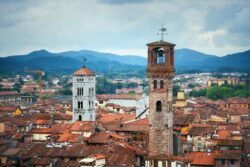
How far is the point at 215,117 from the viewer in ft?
246

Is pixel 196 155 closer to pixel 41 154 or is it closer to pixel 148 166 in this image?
pixel 148 166

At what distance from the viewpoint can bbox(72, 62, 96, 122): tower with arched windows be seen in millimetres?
73625

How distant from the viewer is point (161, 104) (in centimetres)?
4066

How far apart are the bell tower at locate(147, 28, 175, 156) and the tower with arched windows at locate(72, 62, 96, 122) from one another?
3287 cm

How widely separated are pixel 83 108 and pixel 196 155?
106 feet

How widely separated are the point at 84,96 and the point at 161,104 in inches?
1370

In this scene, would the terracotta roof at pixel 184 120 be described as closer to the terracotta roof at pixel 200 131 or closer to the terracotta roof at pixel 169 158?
the terracotta roof at pixel 200 131

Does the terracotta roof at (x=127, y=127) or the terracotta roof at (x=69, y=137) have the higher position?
the terracotta roof at (x=127, y=127)

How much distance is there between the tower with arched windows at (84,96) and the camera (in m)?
73.6

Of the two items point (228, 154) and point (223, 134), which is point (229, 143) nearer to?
point (228, 154)

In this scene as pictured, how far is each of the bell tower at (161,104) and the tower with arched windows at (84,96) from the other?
32867 mm

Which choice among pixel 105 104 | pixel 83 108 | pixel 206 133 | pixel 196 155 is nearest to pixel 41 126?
pixel 83 108

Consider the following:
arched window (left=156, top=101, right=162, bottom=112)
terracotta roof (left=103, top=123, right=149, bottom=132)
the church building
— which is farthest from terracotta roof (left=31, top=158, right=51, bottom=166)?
terracotta roof (left=103, top=123, right=149, bottom=132)

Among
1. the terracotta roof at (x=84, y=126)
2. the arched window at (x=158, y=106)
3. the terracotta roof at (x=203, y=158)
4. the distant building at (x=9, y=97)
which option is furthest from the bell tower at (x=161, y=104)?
the distant building at (x=9, y=97)
